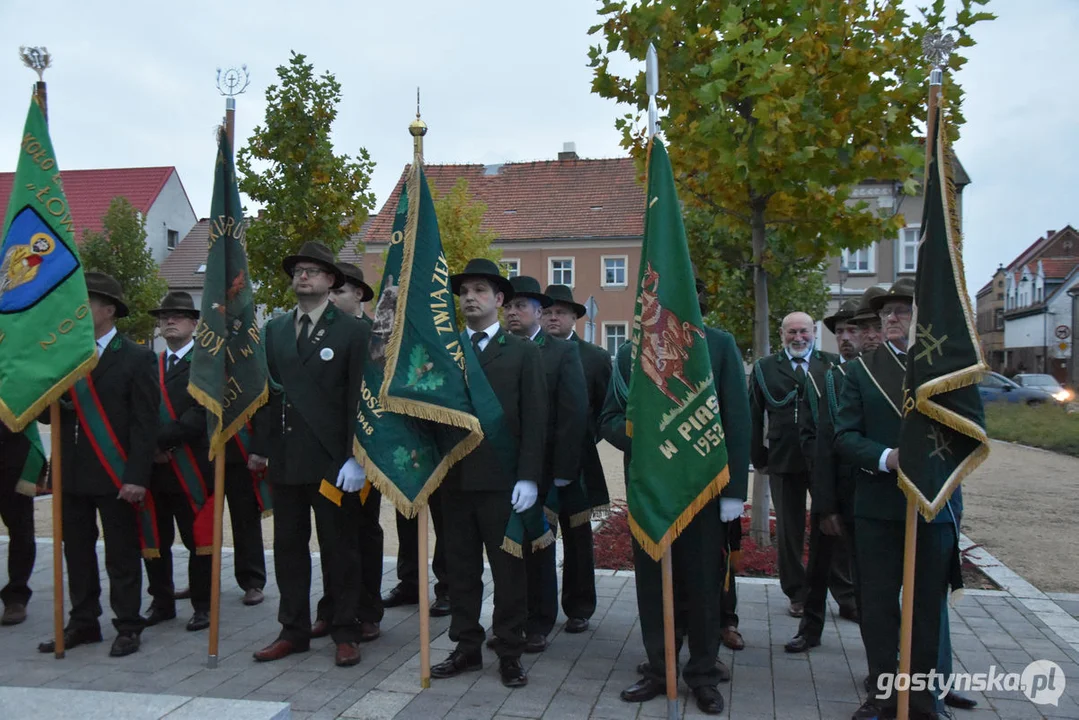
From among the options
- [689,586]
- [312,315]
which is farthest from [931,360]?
[312,315]

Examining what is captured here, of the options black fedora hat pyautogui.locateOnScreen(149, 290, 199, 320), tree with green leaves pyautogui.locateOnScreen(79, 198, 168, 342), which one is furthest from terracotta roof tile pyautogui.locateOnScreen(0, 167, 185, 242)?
black fedora hat pyautogui.locateOnScreen(149, 290, 199, 320)

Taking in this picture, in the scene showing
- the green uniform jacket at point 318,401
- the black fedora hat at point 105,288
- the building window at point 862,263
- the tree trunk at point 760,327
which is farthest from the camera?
the building window at point 862,263

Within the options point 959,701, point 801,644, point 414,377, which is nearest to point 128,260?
point 414,377

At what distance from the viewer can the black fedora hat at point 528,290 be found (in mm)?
6211

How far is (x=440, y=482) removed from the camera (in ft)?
17.6

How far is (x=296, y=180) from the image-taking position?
43.4ft

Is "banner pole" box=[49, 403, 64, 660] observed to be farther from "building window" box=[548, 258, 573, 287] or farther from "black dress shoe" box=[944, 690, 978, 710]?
"building window" box=[548, 258, 573, 287]

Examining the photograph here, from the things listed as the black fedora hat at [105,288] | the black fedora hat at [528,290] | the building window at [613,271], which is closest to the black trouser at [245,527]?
the black fedora hat at [105,288]

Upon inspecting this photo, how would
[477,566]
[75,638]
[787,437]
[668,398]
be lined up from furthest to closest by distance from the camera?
[787,437] < [75,638] < [477,566] < [668,398]

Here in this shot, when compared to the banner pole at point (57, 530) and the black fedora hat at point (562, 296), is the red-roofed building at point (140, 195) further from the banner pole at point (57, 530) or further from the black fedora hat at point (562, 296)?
the banner pole at point (57, 530)

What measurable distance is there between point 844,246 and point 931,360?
4.05 m

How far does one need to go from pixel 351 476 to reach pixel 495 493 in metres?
0.86

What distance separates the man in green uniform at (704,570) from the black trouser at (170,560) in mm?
3211

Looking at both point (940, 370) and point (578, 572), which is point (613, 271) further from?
point (940, 370)
